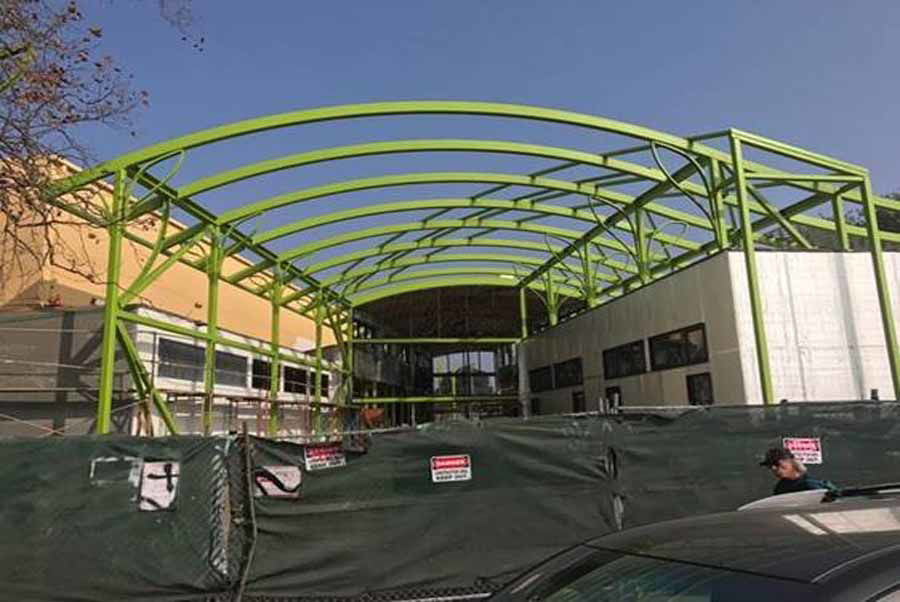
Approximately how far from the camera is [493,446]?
834 cm

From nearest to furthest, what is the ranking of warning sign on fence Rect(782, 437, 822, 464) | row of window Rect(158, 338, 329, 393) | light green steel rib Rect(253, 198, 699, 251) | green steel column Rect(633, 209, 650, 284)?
warning sign on fence Rect(782, 437, 822, 464), row of window Rect(158, 338, 329, 393), light green steel rib Rect(253, 198, 699, 251), green steel column Rect(633, 209, 650, 284)

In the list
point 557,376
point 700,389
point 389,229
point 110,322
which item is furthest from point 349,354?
point 700,389

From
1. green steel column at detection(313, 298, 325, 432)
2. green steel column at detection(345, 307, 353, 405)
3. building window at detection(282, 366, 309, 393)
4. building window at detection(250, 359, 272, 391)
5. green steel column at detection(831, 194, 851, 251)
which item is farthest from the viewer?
green steel column at detection(345, 307, 353, 405)

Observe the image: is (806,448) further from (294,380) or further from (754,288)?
(294,380)

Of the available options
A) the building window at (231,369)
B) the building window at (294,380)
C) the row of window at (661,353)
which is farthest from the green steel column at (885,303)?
the building window at (294,380)

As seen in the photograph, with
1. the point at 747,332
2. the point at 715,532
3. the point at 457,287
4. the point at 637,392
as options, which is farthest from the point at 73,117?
the point at 457,287

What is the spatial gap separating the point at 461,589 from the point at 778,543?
5969mm

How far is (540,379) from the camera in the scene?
29.6 meters

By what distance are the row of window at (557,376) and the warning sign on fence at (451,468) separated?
1667cm

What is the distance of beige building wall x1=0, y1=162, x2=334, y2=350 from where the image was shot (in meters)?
16.3

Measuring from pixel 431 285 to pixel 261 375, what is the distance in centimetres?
981

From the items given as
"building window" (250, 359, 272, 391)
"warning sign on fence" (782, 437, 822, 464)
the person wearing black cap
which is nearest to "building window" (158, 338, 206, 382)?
"building window" (250, 359, 272, 391)

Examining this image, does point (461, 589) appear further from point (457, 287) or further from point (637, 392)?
point (457, 287)

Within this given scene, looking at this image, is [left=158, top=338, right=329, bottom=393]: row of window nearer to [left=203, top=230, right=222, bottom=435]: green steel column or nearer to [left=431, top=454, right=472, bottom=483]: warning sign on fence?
[left=203, top=230, right=222, bottom=435]: green steel column
